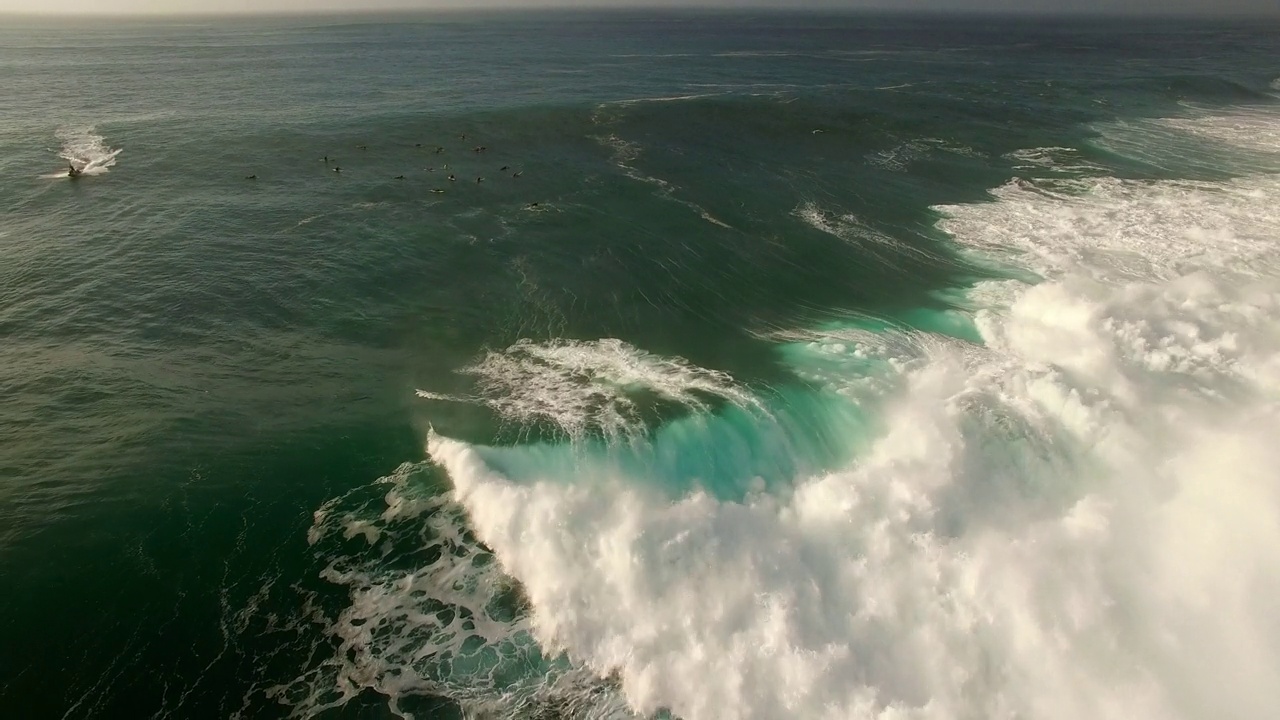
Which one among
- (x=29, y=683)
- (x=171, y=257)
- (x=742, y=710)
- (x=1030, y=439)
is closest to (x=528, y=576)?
(x=742, y=710)

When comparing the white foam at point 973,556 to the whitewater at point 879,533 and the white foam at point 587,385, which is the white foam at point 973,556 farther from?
the white foam at point 587,385

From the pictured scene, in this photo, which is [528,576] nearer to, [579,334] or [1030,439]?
[579,334]

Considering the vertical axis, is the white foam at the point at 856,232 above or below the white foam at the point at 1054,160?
below

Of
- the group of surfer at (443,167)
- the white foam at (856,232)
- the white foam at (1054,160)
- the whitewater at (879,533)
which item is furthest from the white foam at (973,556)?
the group of surfer at (443,167)

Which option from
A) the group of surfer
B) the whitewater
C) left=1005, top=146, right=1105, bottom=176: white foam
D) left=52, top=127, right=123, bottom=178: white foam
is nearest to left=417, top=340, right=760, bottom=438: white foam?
the whitewater

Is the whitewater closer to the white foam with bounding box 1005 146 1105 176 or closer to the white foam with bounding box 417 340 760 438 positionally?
the white foam with bounding box 417 340 760 438

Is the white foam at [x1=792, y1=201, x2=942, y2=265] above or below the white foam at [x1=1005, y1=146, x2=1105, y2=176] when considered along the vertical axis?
below

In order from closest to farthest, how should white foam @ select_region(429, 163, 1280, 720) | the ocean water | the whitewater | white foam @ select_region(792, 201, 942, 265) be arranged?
white foam @ select_region(429, 163, 1280, 720) → the whitewater → the ocean water → white foam @ select_region(792, 201, 942, 265)
